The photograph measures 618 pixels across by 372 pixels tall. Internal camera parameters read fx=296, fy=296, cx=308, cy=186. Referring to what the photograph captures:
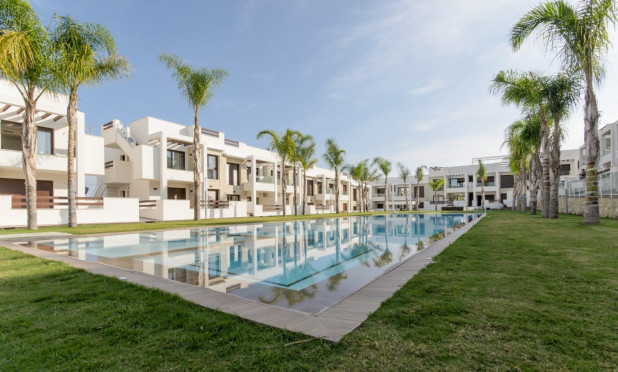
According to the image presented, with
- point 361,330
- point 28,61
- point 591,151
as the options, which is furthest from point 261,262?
point 591,151

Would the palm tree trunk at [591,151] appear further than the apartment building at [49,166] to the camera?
No

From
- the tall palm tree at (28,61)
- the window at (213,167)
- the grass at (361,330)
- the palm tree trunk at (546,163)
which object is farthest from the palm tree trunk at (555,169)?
the window at (213,167)

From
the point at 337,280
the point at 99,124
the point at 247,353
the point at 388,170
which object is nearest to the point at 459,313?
the point at 247,353

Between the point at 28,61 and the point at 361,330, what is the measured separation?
1592 cm

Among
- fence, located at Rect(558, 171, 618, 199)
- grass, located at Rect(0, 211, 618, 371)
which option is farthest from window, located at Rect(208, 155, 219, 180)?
fence, located at Rect(558, 171, 618, 199)

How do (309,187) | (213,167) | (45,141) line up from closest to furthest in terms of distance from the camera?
(45,141) < (213,167) < (309,187)

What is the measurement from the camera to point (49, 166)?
55.8 ft

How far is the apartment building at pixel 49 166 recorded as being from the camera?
50.3 feet

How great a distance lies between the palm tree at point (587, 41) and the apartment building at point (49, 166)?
23.4 meters

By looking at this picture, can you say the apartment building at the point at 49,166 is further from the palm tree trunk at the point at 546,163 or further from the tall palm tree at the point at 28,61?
the palm tree trunk at the point at 546,163

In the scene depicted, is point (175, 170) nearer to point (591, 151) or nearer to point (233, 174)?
point (233, 174)

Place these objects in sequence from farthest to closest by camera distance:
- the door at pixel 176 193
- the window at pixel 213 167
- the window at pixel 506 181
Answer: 1. the window at pixel 506 181
2. the window at pixel 213 167
3. the door at pixel 176 193

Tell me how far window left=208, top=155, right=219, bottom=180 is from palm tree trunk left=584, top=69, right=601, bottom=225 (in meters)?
24.4

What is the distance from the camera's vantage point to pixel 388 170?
135 feet
